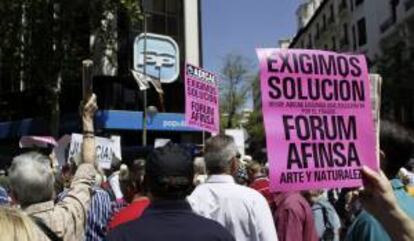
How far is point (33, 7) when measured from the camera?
1001 inches

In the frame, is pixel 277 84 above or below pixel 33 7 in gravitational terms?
below

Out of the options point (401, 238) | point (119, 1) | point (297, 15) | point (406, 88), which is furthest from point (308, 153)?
point (297, 15)

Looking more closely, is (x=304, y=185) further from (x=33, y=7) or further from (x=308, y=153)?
(x=33, y=7)

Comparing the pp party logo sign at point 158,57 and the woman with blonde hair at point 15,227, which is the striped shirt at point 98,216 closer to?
the woman with blonde hair at point 15,227

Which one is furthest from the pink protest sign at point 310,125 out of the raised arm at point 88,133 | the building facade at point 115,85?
the building facade at point 115,85

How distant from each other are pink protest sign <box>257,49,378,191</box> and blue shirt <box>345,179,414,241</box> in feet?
0.82

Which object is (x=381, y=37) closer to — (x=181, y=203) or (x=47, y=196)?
(x=47, y=196)

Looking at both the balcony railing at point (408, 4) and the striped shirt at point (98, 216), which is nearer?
the striped shirt at point (98, 216)

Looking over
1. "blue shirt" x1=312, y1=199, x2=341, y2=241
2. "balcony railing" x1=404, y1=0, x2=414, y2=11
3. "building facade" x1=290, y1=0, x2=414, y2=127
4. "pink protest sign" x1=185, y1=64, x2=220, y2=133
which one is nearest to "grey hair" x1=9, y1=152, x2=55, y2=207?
"blue shirt" x1=312, y1=199, x2=341, y2=241

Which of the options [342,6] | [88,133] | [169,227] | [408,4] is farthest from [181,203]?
[342,6]

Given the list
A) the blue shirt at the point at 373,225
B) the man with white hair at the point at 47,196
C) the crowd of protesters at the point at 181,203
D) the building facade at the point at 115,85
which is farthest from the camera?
the building facade at the point at 115,85

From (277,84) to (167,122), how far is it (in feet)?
83.2

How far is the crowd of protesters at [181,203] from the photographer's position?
3.00m

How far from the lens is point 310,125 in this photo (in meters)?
3.65
